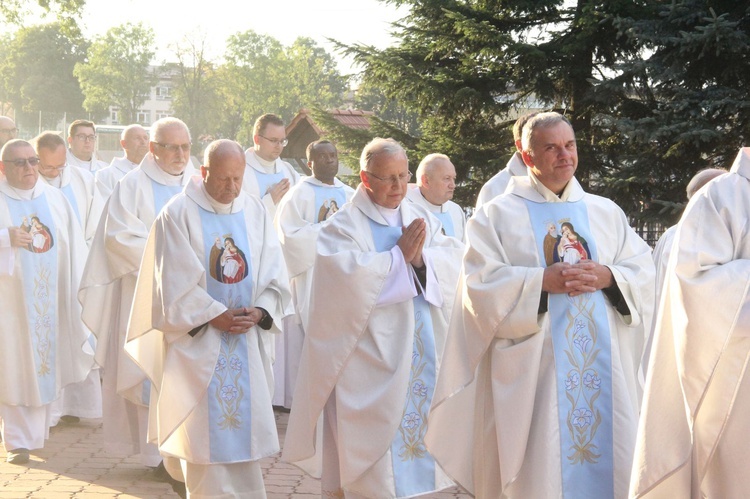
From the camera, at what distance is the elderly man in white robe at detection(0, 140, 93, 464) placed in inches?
335

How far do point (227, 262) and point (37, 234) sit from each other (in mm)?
3060

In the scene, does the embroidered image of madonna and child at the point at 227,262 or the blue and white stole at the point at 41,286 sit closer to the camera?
the embroidered image of madonna and child at the point at 227,262

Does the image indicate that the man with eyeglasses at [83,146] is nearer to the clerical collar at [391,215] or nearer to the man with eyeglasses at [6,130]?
the man with eyeglasses at [6,130]

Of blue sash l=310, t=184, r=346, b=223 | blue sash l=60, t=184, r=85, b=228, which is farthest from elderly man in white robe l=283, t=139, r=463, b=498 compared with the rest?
blue sash l=60, t=184, r=85, b=228

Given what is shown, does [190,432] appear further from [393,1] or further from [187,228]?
[393,1]

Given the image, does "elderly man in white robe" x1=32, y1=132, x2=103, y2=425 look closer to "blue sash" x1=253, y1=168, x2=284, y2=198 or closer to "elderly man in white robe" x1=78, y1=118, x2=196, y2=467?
"blue sash" x1=253, y1=168, x2=284, y2=198

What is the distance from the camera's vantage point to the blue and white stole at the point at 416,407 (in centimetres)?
598

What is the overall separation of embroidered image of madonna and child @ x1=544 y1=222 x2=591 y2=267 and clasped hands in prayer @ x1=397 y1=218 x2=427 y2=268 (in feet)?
2.97

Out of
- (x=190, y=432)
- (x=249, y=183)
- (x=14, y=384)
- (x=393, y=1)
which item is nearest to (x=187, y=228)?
(x=190, y=432)

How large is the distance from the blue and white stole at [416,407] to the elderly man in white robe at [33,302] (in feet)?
Result: 11.6

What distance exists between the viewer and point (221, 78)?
7600 centimetres

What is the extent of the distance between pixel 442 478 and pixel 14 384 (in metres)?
3.95

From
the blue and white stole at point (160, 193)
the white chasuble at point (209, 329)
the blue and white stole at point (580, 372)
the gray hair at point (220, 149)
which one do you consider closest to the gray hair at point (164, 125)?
the blue and white stole at point (160, 193)

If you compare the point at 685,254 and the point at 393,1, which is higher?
the point at 393,1
